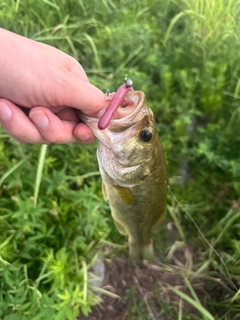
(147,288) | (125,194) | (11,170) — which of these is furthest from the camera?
(147,288)

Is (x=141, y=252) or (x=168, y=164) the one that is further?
(x=168, y=164)

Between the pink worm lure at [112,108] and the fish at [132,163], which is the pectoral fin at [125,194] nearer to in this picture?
the fish at [132,163]

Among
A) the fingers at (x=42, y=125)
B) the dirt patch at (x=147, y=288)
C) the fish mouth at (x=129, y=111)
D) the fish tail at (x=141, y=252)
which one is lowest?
the dirt patch at (x=147, y=288)

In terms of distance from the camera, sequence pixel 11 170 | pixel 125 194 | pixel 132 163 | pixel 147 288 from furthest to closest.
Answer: pixel 147 288
pixel 11 170
pixel 125 194
pixel 132 163

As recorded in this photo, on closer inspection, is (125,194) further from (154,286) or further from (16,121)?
(154,286)

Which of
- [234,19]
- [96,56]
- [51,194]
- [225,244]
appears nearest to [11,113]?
[51,194]

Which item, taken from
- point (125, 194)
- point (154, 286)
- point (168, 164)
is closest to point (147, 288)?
point (154, 286)

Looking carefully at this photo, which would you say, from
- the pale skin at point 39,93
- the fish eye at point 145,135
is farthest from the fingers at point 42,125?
the fish eye at point 145,135

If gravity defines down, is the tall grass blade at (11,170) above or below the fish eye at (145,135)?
below
